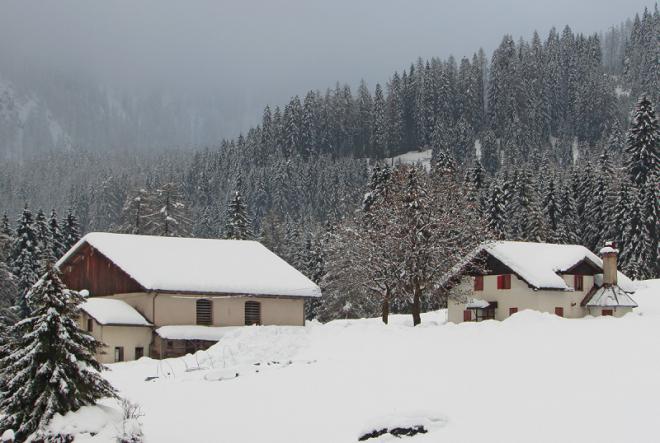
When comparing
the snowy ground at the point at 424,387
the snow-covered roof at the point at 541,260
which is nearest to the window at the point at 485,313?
the snow-covered roof at the point at 541,260

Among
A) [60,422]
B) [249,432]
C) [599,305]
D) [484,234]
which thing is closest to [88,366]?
[60,422]

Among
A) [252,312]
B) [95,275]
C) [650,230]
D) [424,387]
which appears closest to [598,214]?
[650,230]

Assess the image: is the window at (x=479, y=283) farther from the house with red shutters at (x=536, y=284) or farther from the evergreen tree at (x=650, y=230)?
the evergreen tree at (x=650, y=230)

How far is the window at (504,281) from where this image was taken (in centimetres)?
6012

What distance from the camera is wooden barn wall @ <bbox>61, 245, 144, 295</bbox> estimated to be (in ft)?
165

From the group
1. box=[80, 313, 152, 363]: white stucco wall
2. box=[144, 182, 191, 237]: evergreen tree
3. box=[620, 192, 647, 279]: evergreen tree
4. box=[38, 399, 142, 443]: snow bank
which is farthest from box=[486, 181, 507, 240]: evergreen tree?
box=[38, 399, 142, 443]: snow bank

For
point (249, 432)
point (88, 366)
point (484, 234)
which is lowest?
point (249, 432)

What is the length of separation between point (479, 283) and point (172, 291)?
76.7ft

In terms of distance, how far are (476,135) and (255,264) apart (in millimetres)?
149268

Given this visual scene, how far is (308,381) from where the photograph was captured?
93.9 ft

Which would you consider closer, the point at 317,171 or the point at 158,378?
the point at 158,378

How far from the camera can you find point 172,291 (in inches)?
1906

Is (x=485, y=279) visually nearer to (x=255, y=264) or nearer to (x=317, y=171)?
(x=255, y=264)

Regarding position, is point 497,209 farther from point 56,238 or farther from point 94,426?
point 94,426
